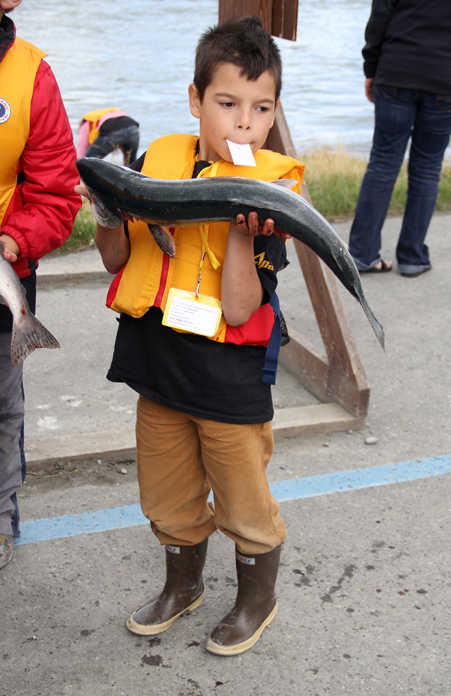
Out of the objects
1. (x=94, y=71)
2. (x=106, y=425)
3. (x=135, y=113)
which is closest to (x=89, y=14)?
(x=94, y=71)

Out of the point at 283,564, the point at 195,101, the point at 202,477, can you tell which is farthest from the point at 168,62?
the point at 202,477

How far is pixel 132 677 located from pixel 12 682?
0.36 m

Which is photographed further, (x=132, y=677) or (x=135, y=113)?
(x=135, y=113)

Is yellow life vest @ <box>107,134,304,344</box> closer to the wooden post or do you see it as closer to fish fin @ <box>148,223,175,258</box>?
fish fin @ <box>148,223,175,258</box>

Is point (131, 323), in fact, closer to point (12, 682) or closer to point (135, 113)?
point (12, 682)

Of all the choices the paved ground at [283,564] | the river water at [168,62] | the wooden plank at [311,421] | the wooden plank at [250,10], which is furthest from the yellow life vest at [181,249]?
A: the river water at [168,62]

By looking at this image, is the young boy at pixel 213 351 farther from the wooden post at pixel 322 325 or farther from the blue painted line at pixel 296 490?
the wooden post at pixel 322 325

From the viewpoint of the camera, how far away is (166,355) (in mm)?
2404

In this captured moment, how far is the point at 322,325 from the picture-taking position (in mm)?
4223

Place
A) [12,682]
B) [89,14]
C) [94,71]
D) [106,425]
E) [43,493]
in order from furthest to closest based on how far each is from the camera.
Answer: [89,14] < [94,71] < [106,425] < [43,493] < [12,682]

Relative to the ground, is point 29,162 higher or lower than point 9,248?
higher

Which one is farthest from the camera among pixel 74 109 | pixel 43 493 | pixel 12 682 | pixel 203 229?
pixel 74 109

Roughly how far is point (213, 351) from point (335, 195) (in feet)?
18.5

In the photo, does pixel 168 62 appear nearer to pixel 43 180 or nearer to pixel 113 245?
pixel 43 180
